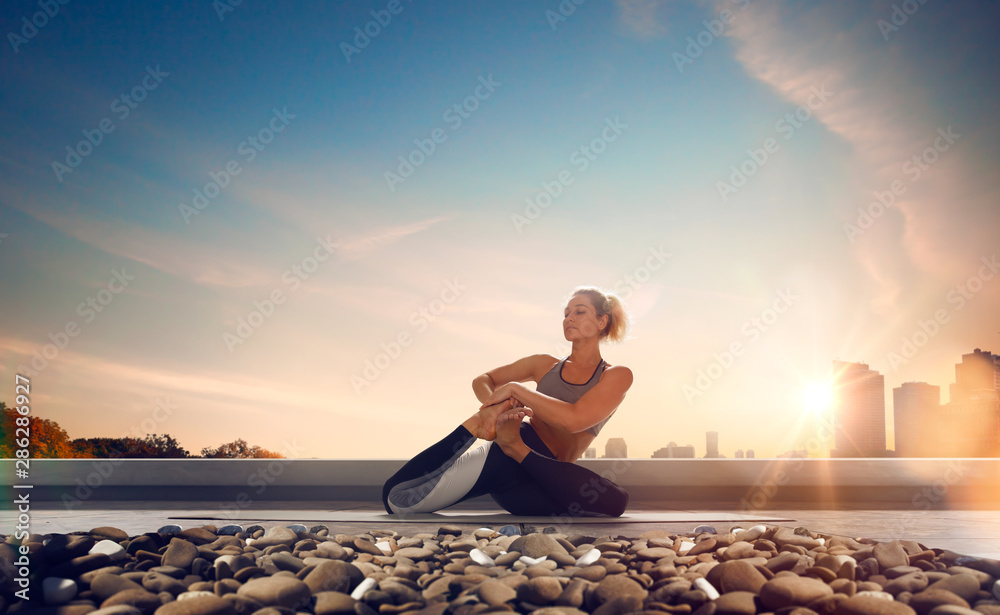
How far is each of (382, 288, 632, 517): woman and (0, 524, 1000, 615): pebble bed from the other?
0.78 m

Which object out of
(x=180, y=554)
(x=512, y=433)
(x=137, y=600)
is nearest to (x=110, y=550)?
(x=180, y=554)

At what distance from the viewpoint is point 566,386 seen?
303 cm

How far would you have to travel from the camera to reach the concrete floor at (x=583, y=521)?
241 centimetres

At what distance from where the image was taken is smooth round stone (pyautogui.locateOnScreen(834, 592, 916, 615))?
1286 mm

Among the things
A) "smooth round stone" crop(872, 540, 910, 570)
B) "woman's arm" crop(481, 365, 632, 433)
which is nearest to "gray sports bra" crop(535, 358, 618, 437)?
"woman's arm" crop(481, 365, 632, 433)

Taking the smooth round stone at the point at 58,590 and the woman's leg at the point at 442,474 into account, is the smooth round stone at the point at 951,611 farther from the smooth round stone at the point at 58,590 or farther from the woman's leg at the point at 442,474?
the smooth round stone at the point at 58,590

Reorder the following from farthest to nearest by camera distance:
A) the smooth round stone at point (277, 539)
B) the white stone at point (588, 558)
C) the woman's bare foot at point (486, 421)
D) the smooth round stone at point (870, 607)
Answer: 1. the woman's bare foot at point (486, 421)
2. the smooth round stone at point (277, 539)
3. the white stone at point (588, 558)
4. the smooth round stone at point (870, 607)

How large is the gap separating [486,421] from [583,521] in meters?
0.60

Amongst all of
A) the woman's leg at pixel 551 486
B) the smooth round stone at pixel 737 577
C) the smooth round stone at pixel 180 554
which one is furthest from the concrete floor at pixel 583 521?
the smooth round stone at pixel 737 577

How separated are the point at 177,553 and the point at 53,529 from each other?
1.18 meters

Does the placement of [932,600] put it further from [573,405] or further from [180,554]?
[180,554]

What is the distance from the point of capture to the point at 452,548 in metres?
1.92

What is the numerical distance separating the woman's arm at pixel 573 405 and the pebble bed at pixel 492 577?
0.78 meters

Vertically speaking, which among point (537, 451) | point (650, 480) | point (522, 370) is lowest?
point (650, 480)
